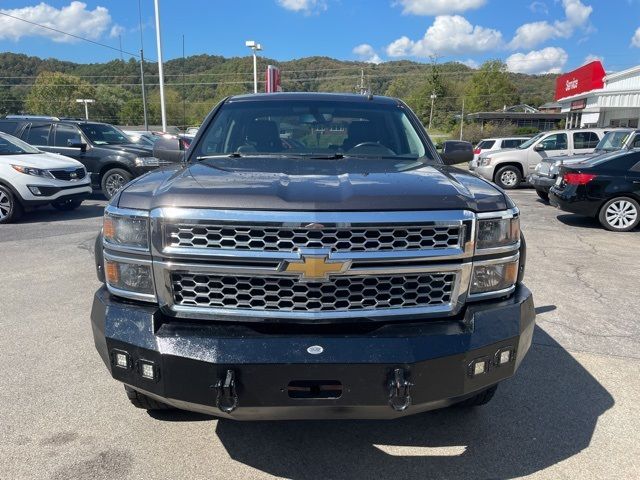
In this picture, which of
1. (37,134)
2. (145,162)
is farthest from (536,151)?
(37,134)

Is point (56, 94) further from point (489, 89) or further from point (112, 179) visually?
point (112, 179)

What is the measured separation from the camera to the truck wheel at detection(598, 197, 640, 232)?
9.32m

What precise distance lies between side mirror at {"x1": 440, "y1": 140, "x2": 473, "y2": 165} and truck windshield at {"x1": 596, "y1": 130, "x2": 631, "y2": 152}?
9964 millimetres

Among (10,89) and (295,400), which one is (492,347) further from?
(10,89)

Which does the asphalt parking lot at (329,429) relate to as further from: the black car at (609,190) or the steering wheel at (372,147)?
the black car at (609,190)

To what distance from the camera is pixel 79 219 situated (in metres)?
9.86

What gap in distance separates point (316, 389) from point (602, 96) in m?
37.0

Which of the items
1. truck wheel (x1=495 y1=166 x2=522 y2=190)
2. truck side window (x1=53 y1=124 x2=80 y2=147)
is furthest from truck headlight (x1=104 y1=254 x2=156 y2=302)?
truck wheel (x1=495 y1=166 x2=522 y2=190)

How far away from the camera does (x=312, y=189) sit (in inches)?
93.2

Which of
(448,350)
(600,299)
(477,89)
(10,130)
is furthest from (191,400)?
(477,89)

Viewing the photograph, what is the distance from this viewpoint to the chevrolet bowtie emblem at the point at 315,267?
2.21m

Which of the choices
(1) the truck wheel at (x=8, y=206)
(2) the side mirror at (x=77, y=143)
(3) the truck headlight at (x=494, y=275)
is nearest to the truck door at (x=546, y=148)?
(2) the side mirror at (x=77, y=143)

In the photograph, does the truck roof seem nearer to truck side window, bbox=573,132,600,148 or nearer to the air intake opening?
the air intake opening

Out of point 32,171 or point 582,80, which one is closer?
point 32,171
